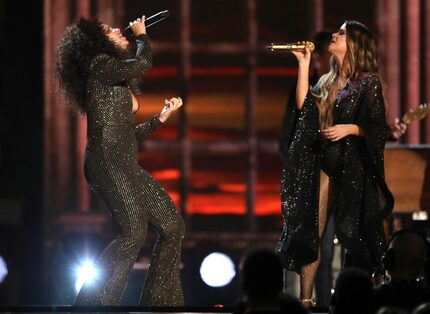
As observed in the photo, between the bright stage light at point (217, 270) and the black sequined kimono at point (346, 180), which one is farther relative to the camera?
the bright stage light at point (217, 270)

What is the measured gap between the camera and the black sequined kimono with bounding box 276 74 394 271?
224 inches

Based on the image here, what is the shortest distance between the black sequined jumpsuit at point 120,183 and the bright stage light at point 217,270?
218 cm

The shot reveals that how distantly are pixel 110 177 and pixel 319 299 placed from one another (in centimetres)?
175

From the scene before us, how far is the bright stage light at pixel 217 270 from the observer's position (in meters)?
7.84

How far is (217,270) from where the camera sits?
7898 mm

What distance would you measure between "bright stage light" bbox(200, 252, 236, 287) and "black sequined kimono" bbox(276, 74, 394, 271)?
207 centimetres

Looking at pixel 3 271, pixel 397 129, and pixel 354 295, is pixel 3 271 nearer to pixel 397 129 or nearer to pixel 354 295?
pixel 397 129

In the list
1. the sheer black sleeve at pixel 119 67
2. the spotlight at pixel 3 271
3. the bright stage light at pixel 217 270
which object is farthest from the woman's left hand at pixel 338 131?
the spotlight at pixel 3 271

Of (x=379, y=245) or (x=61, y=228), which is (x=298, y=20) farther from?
(x=379, y=245)

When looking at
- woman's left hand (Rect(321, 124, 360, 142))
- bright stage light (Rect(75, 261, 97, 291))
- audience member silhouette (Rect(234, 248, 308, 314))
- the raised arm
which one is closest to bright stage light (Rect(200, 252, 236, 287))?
bright stage light (Rect(75, 261, 97, 291))

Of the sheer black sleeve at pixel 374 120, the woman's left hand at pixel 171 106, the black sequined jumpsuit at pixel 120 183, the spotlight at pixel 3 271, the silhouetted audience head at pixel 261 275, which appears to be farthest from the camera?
the spotlight at pixel 3 271

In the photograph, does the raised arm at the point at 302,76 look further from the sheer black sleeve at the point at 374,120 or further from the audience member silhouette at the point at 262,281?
the audience member silhouette at the point at 262,281

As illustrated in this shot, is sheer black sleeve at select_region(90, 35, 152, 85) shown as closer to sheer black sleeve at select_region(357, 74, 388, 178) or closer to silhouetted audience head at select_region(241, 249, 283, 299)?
sheer black sleeve at select_region(357, 74, 388, 178)

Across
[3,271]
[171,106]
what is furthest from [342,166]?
[3,271]
